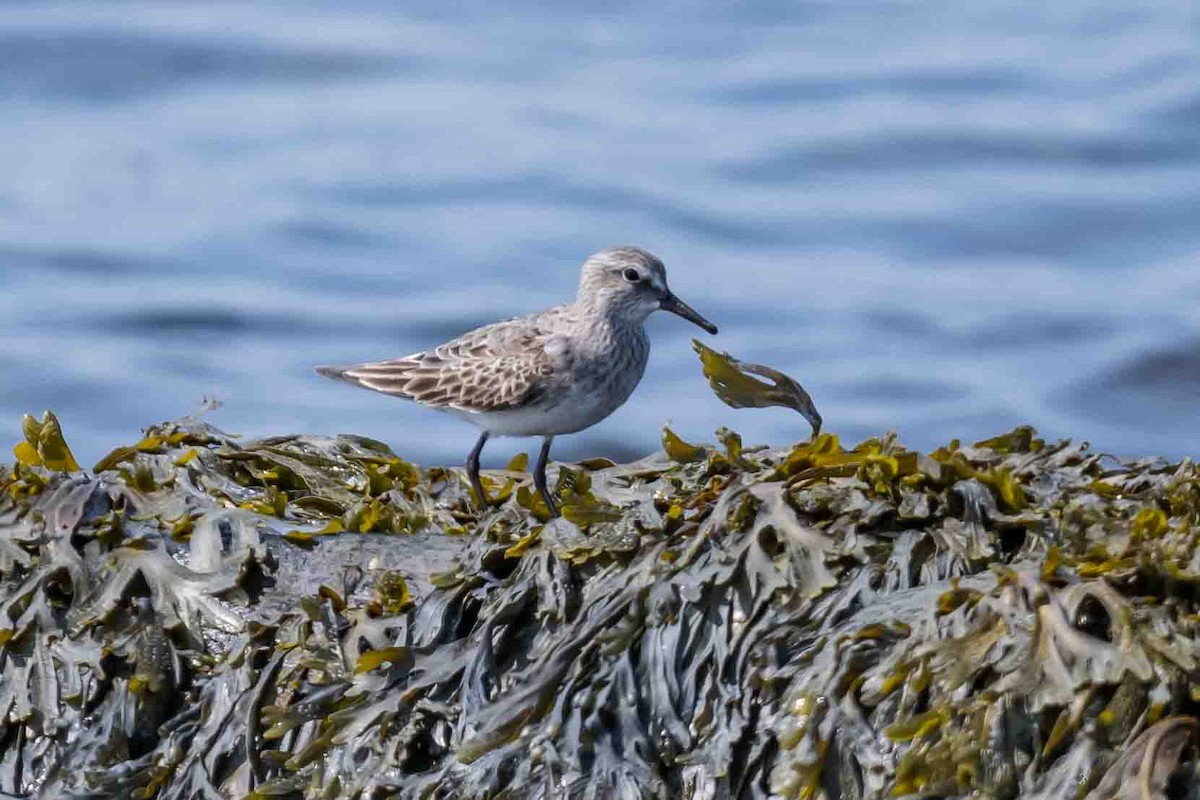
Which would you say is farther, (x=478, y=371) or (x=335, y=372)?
(x=335, y=372)

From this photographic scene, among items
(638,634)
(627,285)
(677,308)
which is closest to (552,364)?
(627,285)

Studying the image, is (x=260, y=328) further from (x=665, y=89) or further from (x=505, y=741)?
(x=505, y=741)

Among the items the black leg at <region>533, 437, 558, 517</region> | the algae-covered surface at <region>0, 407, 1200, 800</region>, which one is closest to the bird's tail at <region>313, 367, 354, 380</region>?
the black leg at <region>533, 437, 558, 517</region>

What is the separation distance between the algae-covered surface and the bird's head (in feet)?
4.28

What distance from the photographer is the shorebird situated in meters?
5.35

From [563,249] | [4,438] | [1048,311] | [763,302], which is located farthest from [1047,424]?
[4,438]

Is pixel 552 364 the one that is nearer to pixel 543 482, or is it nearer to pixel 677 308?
pixel 677 308

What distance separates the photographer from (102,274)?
36.1 ft

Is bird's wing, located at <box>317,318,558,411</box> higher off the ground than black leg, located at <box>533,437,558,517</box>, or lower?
higher

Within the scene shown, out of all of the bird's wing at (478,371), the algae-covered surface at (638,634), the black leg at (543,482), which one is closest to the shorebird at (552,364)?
the bird's wing at (478,371)

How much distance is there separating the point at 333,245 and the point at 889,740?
8266mm

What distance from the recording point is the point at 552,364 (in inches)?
211

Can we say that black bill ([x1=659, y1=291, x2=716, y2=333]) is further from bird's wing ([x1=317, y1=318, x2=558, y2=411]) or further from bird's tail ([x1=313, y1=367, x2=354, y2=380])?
bird's tail ([x1=313, y1=367, x2=354, y2=380])

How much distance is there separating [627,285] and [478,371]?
1.81 ft
